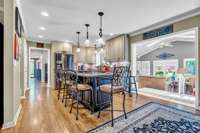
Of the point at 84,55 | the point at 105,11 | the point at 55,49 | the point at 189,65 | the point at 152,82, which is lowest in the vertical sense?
the point at 152,82

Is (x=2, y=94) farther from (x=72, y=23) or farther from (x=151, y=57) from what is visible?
(x=151, y=57)

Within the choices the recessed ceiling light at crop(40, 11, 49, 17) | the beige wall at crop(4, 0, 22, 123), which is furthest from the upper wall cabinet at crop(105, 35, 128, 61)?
the beige wall at crop(4, 0, 22, 123)

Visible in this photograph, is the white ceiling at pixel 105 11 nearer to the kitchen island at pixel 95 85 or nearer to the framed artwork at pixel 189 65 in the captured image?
the kitchen island at pixel 95 85

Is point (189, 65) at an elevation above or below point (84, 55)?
below

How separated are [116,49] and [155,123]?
427cm

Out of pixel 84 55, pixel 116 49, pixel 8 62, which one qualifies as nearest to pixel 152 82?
pixel 116 49

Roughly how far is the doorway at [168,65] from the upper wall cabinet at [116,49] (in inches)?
15.4

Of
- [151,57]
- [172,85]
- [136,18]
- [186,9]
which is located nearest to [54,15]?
[136,18]

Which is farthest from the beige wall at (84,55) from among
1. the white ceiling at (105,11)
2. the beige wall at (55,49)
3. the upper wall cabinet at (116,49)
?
the white ceiling at (105,11)

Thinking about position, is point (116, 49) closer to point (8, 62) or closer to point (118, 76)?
point (118, 76)

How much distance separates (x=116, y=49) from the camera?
639 centimetres

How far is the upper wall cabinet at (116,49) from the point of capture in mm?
5938

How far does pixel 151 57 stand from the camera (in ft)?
37.4

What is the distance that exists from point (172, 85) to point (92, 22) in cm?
569
